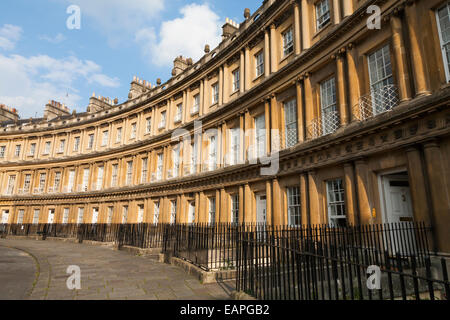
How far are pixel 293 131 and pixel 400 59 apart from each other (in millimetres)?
5052

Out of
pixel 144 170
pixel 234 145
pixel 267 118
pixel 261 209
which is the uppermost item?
pixel 267 118

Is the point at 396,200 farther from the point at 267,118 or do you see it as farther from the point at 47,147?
the point at 47,147

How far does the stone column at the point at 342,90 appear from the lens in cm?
956

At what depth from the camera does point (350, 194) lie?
898cm

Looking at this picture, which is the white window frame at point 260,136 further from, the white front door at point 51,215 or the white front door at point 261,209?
the white front door at point 51,215

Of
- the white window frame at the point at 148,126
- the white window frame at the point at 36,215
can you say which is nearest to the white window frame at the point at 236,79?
the white window frame at the point at 148,126

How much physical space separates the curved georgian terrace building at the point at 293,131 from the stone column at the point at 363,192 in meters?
0.03

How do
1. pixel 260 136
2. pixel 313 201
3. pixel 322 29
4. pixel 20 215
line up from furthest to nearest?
pixel 20 215 → pixel 260 136 → pixel 322 29 → pixel 313 201

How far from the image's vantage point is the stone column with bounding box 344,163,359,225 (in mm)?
8742

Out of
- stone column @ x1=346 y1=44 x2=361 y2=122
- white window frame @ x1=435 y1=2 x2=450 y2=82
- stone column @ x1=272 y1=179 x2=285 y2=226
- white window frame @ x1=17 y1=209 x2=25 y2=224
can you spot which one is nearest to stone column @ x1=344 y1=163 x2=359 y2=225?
stone column @ x1=346 y1=44 x2=361 y2=122

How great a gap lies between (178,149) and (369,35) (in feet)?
47.0

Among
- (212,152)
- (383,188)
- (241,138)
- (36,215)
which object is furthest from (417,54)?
(36,215)
